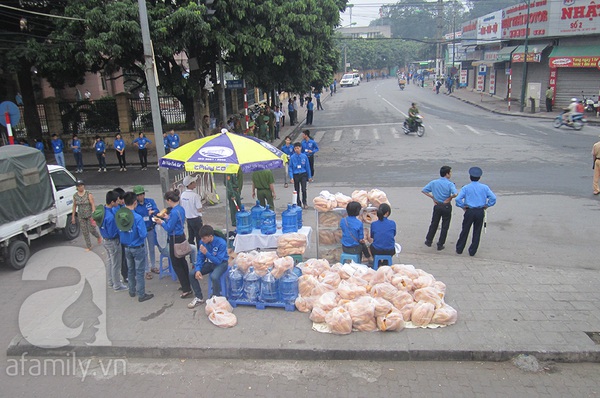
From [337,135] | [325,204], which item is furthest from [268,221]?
[337,135]

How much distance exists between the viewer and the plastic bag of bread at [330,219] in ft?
26.7

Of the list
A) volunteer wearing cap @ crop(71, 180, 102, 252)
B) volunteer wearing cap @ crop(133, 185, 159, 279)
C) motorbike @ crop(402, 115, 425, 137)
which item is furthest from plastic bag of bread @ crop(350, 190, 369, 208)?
motorbike @ crop(402, 115, 425, 137)

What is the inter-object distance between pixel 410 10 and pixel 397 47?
24.6 metres

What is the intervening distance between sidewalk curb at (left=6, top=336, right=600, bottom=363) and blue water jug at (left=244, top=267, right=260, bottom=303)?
1.12 meters

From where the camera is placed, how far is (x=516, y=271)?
310 inches

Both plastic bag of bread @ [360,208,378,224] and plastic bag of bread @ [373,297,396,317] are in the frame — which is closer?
plastic bag of bread @ [373,297,396,317]

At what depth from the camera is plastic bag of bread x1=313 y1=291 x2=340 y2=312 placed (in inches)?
251

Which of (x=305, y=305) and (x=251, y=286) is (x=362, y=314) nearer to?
(x=305, y=305)

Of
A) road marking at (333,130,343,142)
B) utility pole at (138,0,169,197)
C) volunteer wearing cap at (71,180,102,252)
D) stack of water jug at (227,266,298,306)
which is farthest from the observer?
road marking at (333,130,343,142)

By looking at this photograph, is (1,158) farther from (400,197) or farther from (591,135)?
(591,135)

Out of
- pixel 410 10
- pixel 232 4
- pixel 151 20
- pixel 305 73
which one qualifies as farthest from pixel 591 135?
pixel 410 10

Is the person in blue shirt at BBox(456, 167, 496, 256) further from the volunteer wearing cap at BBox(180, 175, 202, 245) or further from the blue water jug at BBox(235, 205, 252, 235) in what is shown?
the volunteer wearing cap at BBox(180, 175, 202, 245)

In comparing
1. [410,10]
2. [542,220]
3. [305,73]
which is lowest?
[542,220]

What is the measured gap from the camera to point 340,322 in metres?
6.05
